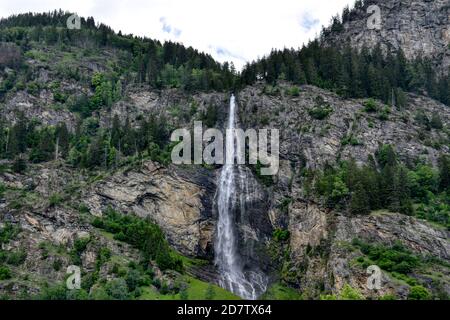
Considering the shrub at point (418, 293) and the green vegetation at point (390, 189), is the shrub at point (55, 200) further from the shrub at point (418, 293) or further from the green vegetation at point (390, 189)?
the shrub at point (418, 293)

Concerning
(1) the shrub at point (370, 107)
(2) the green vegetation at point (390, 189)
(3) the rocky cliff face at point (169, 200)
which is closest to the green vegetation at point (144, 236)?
(3) the rocky cliff face at point (169, 200)

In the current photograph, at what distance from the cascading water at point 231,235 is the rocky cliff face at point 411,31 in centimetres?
6199

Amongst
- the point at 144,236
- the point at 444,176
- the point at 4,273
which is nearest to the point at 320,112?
the point at 444,176

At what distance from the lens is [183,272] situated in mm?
102188

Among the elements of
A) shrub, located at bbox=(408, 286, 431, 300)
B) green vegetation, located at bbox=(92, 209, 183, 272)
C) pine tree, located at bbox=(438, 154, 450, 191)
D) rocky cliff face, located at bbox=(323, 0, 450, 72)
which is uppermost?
rocky cliff face, located at bbox=(323, 0, 450, 72)

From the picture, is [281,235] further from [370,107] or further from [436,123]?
[436,123]

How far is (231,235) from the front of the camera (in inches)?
4601

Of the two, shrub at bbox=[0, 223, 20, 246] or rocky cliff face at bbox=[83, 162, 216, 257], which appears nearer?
shrub at bbox=[0, 223, 20, 246]

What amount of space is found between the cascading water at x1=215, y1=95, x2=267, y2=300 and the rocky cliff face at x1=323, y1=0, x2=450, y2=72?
6199cm

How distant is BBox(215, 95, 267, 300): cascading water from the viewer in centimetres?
10575

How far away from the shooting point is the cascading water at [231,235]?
106 metres

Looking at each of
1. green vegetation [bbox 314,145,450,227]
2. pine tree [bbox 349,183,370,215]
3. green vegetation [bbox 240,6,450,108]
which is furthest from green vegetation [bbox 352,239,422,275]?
green vegetation [bbox 240,6,450,108]

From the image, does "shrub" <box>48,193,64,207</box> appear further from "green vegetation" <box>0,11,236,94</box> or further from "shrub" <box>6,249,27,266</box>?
"green vegetation" <box>0,11,236,94</box>

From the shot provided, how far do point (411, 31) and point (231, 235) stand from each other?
89.6 metres
